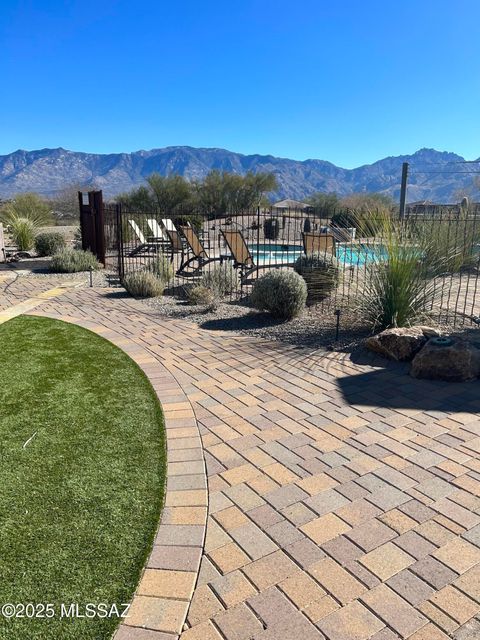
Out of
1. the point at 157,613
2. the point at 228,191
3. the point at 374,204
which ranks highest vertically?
the point at 228,191

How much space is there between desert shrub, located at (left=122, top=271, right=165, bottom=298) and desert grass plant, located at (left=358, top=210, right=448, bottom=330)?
394 cm

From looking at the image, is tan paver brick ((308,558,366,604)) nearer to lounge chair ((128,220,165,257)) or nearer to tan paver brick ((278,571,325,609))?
tan paver brick ((278,571,325,609))

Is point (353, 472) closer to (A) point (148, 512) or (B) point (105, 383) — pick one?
(A) point (148, 512)

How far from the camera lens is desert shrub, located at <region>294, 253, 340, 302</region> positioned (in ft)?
25.5

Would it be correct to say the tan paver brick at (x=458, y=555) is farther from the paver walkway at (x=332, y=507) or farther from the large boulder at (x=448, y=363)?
the large boulder at (x=448, y=363)

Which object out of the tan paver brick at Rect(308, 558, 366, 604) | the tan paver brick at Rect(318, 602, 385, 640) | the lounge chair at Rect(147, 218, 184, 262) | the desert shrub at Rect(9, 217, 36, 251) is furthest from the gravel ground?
the desert shrub at Rect(9, 217, 36, 251)

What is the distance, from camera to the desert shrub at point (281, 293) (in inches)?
259

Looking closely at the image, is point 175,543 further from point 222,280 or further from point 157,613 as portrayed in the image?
point 222,280

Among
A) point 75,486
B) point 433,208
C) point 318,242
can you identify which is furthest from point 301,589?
point 433,208

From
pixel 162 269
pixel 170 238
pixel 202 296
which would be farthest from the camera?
pixel 170 238

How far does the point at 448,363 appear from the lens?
438 centimetres

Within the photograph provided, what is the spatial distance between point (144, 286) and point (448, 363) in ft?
18.2

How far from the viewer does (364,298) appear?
5984 millimetres

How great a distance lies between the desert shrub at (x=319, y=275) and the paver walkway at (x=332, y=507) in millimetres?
3341
